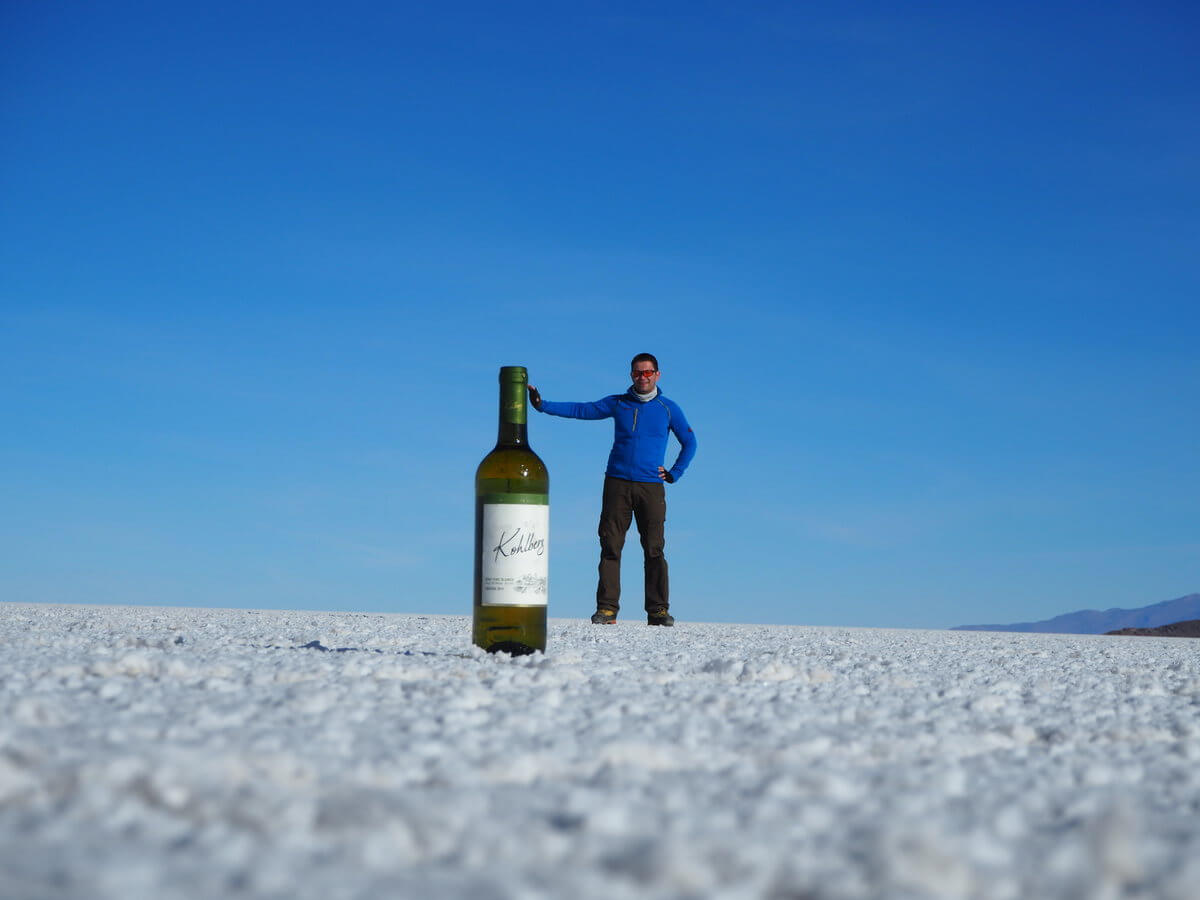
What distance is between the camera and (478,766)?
1.27m

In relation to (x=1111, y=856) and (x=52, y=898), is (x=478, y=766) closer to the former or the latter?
(x=52, y=898)

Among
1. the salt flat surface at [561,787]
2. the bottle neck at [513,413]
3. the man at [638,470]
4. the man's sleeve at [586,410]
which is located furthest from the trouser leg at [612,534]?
the salt flat surface at [561,787]

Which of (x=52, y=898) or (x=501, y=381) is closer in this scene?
(x=52, y=898)

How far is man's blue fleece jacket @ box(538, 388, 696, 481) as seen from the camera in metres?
7.62

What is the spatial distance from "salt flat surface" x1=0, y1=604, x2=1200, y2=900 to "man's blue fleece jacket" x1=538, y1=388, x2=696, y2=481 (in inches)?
209

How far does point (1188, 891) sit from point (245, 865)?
86cm

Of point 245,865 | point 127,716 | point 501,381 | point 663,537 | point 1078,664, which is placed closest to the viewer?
point 245,865

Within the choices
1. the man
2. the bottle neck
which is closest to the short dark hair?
the man

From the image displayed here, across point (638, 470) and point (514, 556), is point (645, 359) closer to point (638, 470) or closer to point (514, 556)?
point (638, 470)

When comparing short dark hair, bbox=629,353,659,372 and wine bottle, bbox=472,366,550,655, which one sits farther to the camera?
short dark hair, bbox=629,353,659,372

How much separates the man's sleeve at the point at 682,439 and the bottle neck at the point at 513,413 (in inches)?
185

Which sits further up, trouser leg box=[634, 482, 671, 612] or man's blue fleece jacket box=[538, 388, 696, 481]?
man's blue fleece jacket box=[538, 388, 696, 481]

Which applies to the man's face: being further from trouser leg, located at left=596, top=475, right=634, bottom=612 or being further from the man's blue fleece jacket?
trouser leg, located at left=596, top=475, right=634, bottom=612

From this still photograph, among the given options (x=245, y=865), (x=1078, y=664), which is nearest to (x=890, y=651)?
(x=1078, y=664)
